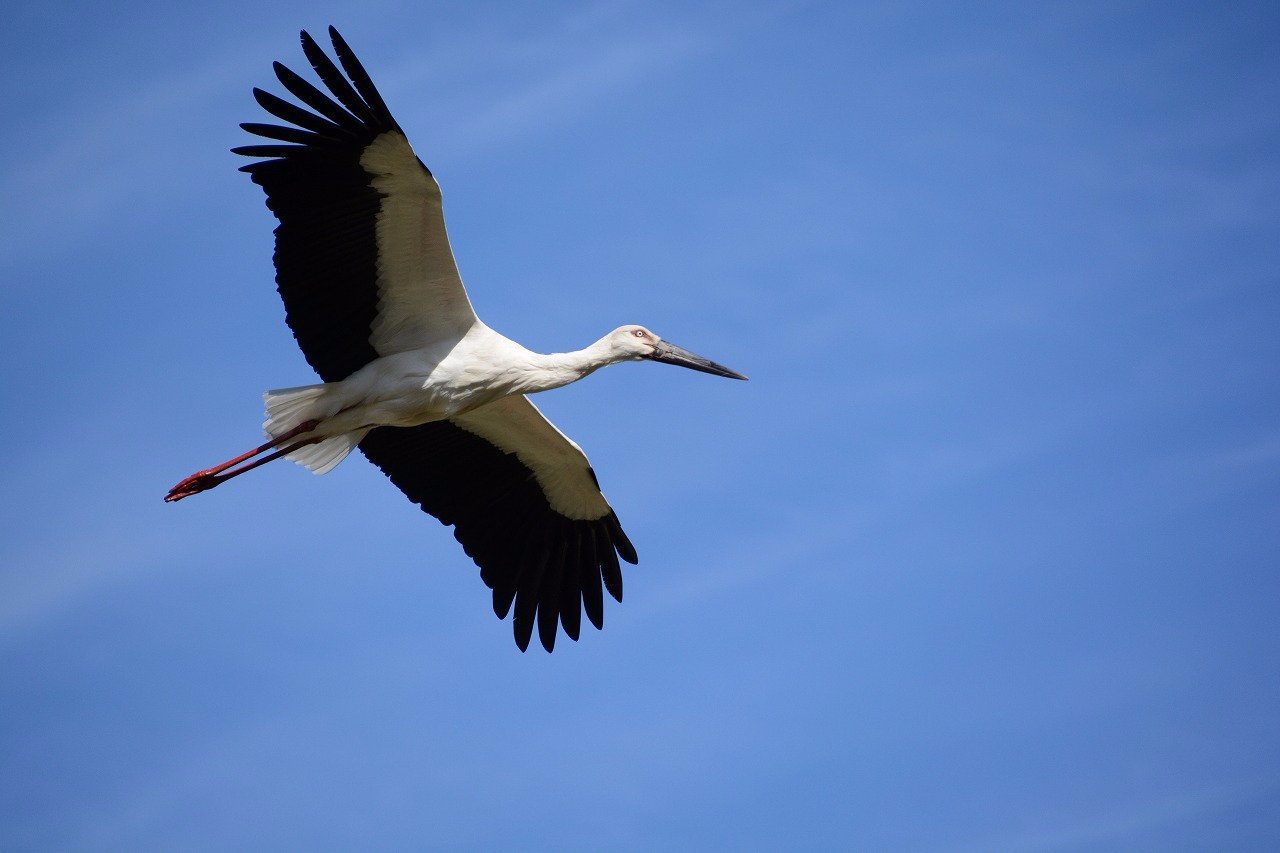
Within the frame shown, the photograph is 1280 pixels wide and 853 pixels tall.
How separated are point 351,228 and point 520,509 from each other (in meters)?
3.19

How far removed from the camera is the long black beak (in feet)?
42.7

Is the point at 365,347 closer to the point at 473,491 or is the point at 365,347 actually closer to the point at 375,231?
the point at 375,231

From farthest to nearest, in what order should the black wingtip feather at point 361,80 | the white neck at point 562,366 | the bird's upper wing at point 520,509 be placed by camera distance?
the bird's upper wing at point 520,509 < the white neck at point 562,366 < the black wingtip feather at point 361,80

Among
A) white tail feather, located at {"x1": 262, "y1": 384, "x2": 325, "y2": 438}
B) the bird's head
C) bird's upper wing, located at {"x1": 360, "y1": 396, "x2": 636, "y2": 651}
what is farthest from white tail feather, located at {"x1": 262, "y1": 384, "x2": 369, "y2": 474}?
the bird's head

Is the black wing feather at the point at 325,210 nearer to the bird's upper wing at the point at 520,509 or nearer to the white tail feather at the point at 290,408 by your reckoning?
the white tail feather at the point at 290,408

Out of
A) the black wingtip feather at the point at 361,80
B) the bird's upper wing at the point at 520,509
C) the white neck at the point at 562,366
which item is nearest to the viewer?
the black wingtip feather at the point at 361,80

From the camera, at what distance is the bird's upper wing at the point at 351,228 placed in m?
10.7

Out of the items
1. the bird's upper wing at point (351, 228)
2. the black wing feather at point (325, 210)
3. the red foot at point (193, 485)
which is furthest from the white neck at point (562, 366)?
the red foot at point (193, 485)

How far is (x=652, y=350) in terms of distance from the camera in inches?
508

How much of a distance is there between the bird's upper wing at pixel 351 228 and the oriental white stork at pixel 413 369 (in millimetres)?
10

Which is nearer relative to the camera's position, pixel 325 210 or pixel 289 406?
pixel 325 210

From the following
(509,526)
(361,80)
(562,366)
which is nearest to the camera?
(361,80)

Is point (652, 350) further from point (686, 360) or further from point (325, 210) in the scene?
point (325, 210)

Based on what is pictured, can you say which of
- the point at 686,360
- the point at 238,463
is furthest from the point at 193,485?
the point at 686,360
